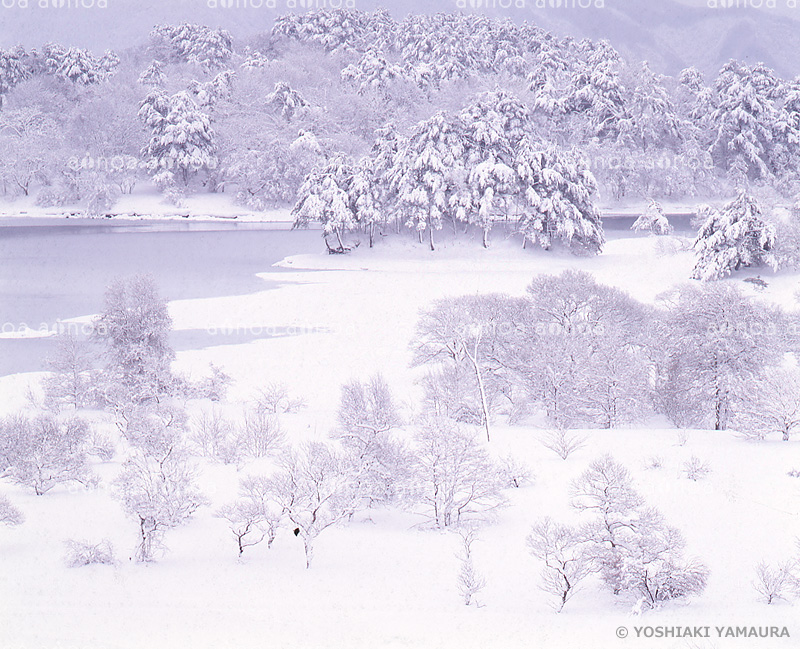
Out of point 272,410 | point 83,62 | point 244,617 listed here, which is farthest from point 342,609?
point 83,62

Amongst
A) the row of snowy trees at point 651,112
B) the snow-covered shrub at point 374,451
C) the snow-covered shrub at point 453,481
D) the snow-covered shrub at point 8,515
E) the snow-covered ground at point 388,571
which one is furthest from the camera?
the row of snowy trees at point 651,112

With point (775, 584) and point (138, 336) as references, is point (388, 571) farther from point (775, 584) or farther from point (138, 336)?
point (138, 336)

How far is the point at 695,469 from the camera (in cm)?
1348

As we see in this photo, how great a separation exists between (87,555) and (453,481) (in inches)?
217

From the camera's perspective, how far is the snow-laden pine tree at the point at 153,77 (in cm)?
7781

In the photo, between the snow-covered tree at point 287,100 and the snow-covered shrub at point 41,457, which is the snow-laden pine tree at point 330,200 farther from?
the snow-covered shrub at point 41,457

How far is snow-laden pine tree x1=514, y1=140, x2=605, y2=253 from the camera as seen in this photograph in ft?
144

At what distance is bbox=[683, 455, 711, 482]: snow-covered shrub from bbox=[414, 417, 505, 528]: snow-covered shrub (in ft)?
11.1

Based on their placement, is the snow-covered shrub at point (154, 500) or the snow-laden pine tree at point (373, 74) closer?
the snow-covered shrub at point (154, 500)

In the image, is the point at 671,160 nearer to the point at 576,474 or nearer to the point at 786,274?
the point at 786,274

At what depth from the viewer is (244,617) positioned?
7879 millimetres

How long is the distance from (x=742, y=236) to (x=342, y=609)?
29.2 meters

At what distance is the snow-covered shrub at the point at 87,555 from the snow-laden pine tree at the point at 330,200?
116 ft

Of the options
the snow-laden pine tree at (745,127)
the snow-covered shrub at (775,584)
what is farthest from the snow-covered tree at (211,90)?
the snow-covered shrub at (775,584)
